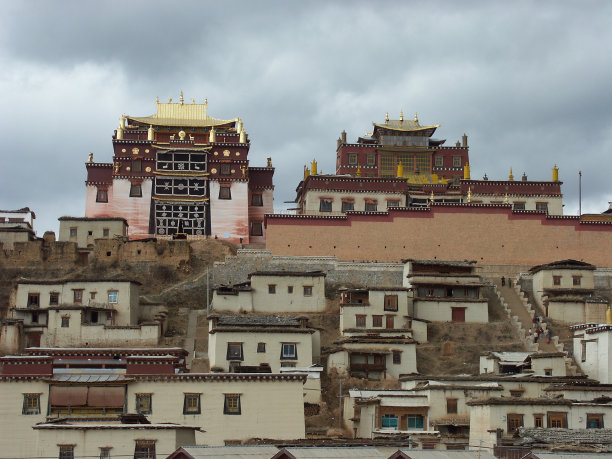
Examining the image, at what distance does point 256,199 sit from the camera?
89.6 metres

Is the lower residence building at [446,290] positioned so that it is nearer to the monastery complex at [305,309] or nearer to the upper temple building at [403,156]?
the monastery complex at [305,309]

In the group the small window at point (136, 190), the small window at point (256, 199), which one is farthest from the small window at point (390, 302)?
the small window at point (136, 190)

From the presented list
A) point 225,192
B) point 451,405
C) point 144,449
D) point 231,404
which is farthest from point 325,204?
point 144,449

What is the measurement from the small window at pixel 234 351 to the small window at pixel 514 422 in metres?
16.6

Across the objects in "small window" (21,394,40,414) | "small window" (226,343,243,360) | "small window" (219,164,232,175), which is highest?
"small window" (219,164,232,175)

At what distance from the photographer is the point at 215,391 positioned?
165 feet

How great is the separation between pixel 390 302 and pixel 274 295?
707cm

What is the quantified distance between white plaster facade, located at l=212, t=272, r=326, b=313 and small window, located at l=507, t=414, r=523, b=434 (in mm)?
22624

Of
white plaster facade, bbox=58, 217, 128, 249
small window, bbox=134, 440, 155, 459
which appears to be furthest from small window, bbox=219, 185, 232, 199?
small window, bbox=134, 440, 155, 459

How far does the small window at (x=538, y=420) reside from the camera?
48531 millimetres

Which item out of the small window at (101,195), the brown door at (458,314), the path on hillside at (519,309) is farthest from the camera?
the small window at (101,195)

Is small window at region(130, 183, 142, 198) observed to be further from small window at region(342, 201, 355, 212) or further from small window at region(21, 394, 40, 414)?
small window at region(21, 394, 40, 414)

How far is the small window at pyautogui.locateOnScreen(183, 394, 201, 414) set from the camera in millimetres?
50125

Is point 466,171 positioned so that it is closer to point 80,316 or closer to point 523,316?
point 523,316
